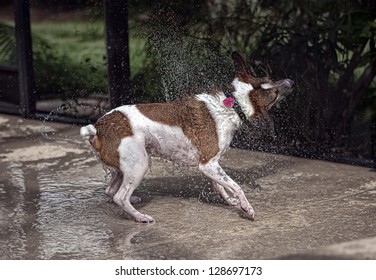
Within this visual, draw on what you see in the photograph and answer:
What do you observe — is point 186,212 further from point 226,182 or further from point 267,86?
point 267,86

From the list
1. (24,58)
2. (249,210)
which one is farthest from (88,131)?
(24,58)

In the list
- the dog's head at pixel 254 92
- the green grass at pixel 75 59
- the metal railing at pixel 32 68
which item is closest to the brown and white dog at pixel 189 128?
the dog's head at pixel 254 92

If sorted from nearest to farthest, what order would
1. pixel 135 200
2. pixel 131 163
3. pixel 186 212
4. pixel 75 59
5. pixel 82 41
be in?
pixel 131 163, pixel 186 212, pixel 135 200, pixel 75 59, pixel 82 41

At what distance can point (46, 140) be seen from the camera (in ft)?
26.8

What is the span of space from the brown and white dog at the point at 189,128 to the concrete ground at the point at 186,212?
247 millimetres

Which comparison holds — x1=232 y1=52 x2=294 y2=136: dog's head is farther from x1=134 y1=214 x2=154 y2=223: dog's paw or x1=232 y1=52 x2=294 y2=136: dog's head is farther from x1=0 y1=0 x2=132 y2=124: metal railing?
x1=0 y1=0 x2=132 y2=124: metal railing

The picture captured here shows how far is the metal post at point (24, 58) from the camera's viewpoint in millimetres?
9008

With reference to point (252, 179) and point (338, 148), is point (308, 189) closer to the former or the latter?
point (252, 179)

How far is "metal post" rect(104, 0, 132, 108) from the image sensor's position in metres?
8.34

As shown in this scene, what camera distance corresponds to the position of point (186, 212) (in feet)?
19.7

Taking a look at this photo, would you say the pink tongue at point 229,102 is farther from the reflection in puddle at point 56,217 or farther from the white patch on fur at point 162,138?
the reflection in puddle at point 56,217

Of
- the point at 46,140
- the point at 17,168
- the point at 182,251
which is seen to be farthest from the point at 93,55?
the point at 182,251

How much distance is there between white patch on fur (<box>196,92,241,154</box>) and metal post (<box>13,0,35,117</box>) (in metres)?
3.63

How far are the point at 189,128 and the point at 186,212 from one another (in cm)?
55
